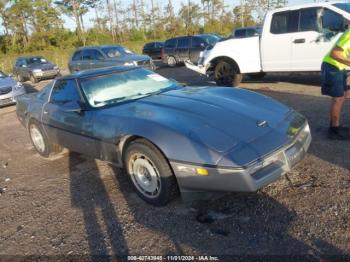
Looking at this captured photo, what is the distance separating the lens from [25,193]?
15.3ft

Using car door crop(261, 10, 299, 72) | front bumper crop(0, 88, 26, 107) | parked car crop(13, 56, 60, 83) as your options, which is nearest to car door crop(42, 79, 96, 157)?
car door crop(261, 10, 299, 72)

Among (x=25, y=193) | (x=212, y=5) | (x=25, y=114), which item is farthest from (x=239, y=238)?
(x=212, y=5)

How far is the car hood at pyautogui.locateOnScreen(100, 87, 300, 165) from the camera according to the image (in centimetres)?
335

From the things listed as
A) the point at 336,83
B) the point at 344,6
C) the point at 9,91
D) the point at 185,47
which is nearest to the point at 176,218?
the point at 336,83

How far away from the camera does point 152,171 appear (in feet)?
12.2

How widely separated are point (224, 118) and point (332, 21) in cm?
576

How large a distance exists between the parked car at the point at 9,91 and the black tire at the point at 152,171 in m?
9.21

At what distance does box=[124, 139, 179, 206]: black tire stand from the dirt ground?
5.0 inches

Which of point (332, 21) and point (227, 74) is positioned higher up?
point (332, 21)

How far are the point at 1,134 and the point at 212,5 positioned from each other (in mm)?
50768

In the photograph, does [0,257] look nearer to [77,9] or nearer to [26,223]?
[26,223]

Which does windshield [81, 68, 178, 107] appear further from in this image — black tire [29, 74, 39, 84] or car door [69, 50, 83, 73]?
black tire [29, 74, 39, 84]

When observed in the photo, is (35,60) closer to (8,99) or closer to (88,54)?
(88,54)

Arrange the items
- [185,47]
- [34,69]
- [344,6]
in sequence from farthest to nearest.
A: [34,69] < [185,47] < [344,6]
